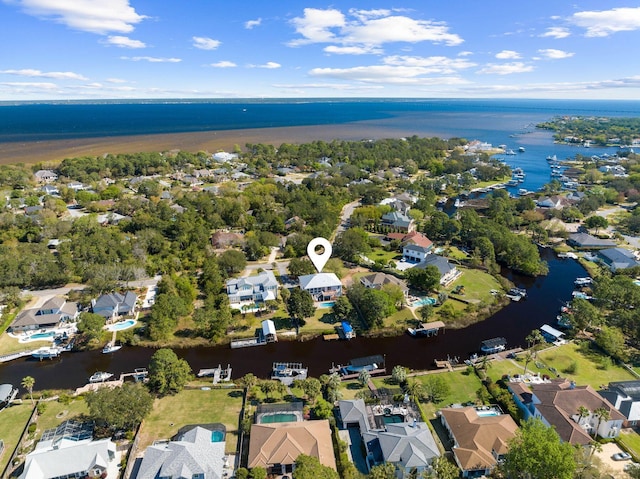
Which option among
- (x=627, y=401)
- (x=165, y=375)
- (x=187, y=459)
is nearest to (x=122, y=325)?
(x=165, y=375)

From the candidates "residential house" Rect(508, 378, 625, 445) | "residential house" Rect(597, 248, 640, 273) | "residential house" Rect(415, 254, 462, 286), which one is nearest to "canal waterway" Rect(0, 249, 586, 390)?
"residential house" Rect(415, 254, 462, 286)

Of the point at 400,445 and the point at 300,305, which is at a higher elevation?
the point at 300,305

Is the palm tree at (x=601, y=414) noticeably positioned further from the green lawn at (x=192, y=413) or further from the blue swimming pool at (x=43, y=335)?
the blue swimming pool at (x=43, y=335)

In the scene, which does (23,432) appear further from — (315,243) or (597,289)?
(597,289)

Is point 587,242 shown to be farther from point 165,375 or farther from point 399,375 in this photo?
point 165,375

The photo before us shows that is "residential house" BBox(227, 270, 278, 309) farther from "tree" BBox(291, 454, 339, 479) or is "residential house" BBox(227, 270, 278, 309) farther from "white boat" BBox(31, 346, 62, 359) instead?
"tree" BBox(291, 454, 339, 479)

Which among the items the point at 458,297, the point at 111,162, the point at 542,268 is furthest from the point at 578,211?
the point at 111,162
